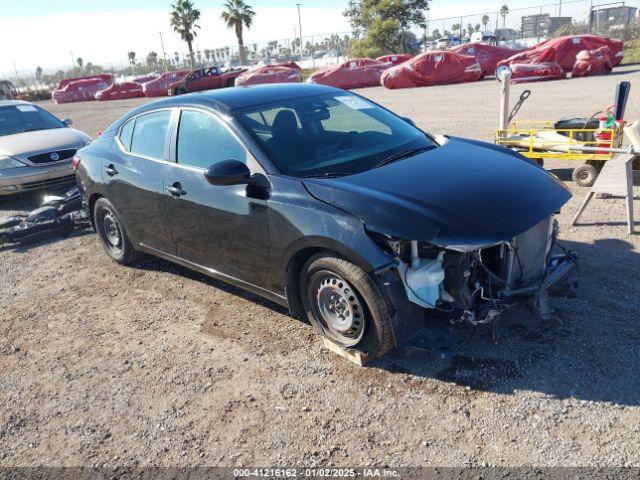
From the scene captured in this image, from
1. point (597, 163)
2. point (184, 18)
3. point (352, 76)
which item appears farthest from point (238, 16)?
point (597, 163)

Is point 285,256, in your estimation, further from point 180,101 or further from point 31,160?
point 31,160

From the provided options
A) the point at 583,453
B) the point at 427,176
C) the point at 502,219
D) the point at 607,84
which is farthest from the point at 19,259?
the point at 607,84

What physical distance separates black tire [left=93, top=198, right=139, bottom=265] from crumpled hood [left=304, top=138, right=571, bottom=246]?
9.02 ft

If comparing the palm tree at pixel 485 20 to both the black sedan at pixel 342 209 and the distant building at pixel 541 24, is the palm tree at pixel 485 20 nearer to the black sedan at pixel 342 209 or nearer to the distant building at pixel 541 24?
the distant building at pixel 541 24

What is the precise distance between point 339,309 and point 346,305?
0.10 metres

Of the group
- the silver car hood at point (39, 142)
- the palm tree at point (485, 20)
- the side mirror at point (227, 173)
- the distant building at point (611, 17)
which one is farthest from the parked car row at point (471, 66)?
the side mirror at point (227, 173)

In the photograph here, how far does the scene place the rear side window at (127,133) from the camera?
520 cm

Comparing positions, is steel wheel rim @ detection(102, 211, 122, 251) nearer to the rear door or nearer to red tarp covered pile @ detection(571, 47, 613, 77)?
the rear door

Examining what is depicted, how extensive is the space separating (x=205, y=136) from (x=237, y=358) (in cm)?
179

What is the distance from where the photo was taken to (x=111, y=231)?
19.1ft

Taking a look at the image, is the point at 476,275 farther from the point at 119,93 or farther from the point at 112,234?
the point at 119,93

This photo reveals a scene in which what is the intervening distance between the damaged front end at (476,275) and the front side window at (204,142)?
4.90 feet

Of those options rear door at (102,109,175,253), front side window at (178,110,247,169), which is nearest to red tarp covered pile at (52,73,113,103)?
rear door at (102,109,175,253)

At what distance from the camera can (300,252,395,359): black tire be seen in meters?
3.26
